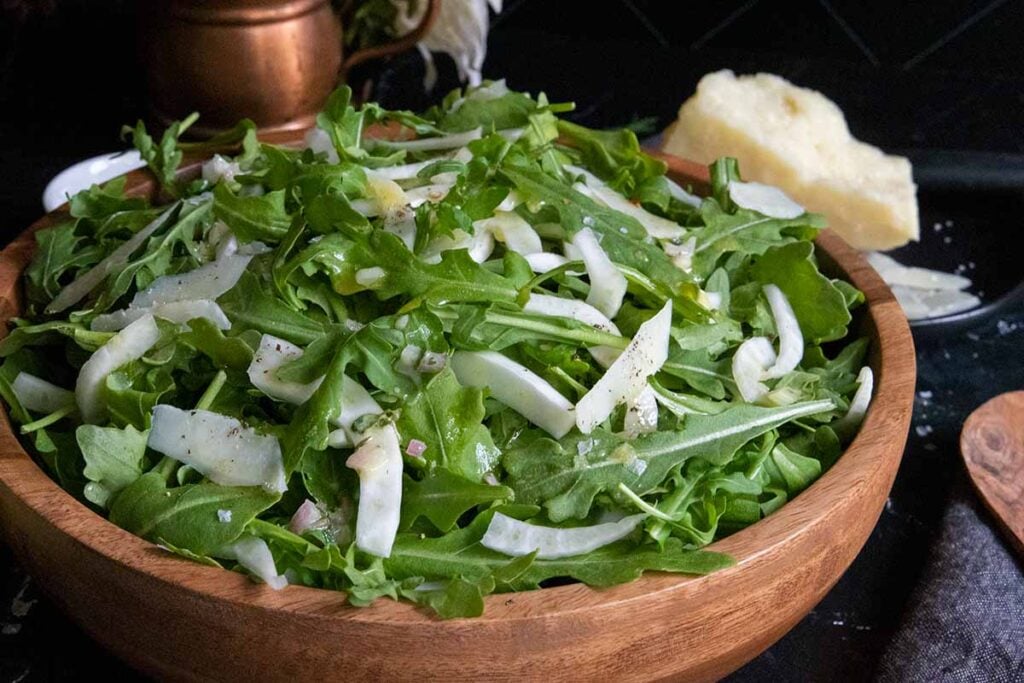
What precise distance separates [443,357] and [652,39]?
1.32 m

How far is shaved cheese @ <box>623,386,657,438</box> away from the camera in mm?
680

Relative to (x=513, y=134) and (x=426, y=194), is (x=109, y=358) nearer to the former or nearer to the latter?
(x=426, y=194)

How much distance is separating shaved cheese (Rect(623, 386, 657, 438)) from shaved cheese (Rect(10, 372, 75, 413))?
1.18ft

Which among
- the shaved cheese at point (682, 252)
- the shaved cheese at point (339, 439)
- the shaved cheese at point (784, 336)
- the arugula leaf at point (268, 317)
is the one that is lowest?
the shaved cheese at point (784, 336)

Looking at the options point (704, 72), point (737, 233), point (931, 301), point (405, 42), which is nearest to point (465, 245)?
point (737, 233)

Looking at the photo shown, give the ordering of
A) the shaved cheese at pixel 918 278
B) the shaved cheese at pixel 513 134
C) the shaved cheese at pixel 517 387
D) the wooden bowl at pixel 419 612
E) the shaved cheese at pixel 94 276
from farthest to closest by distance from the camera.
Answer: the shaved cheese at pixel 918 278
the shaved cheese at pixel 513 134
the shaved cheese at pixel 94 276
the shaved cheese at pixel 517 387
the wooden bowl at pixel 419 612

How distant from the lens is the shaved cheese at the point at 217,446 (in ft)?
2.05

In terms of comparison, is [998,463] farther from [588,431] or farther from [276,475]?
[276,475]

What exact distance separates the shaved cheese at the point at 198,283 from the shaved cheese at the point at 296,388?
0.24ft

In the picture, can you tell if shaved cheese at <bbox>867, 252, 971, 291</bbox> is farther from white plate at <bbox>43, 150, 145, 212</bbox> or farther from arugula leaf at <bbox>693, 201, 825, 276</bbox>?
white plate at <bbox>43, 150, 145, 212</bbox>

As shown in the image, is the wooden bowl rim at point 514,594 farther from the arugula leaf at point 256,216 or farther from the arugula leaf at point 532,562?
the arugula leaf at point 256,216

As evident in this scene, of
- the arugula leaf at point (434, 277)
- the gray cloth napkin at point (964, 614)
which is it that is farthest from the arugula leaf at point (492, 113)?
the gray cloth napkin at point (964, 614)

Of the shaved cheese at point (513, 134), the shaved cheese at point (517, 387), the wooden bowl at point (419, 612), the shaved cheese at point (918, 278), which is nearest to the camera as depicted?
the wooden bowl at point (419, 612)

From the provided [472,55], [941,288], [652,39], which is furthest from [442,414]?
[652,39]
